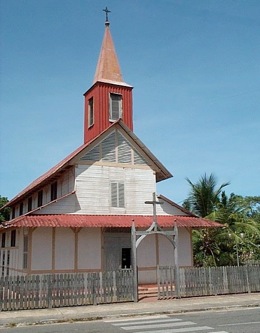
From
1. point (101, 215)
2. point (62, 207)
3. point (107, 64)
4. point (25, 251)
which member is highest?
point (107, 64)

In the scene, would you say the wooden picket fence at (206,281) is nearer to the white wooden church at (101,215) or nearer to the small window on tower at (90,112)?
the white wooden church at (101,215)

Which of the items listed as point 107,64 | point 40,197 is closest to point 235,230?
point 40,197

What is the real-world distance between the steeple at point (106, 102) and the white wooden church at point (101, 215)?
0.07 m

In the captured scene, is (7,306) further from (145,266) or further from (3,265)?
(3,265)

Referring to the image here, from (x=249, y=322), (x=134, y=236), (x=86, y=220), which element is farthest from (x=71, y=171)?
(x=249, y=322)

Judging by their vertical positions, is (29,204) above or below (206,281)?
above

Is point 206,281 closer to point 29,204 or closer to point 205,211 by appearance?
point 205,211

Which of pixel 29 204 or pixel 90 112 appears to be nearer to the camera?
pixel 90 112

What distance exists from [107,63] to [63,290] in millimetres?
16712

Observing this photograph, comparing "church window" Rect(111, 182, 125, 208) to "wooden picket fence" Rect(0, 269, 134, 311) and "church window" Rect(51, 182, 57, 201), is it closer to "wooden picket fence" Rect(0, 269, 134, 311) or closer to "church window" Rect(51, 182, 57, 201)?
"church window" Rect(51, 182, 57, 201)

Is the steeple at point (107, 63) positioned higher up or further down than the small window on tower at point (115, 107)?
higher up

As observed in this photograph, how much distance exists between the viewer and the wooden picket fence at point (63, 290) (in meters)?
14.2

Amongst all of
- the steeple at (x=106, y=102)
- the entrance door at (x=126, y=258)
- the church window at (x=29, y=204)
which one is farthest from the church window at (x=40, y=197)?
the entrance door at (x=126, y=258)

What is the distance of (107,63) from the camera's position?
2650cm
